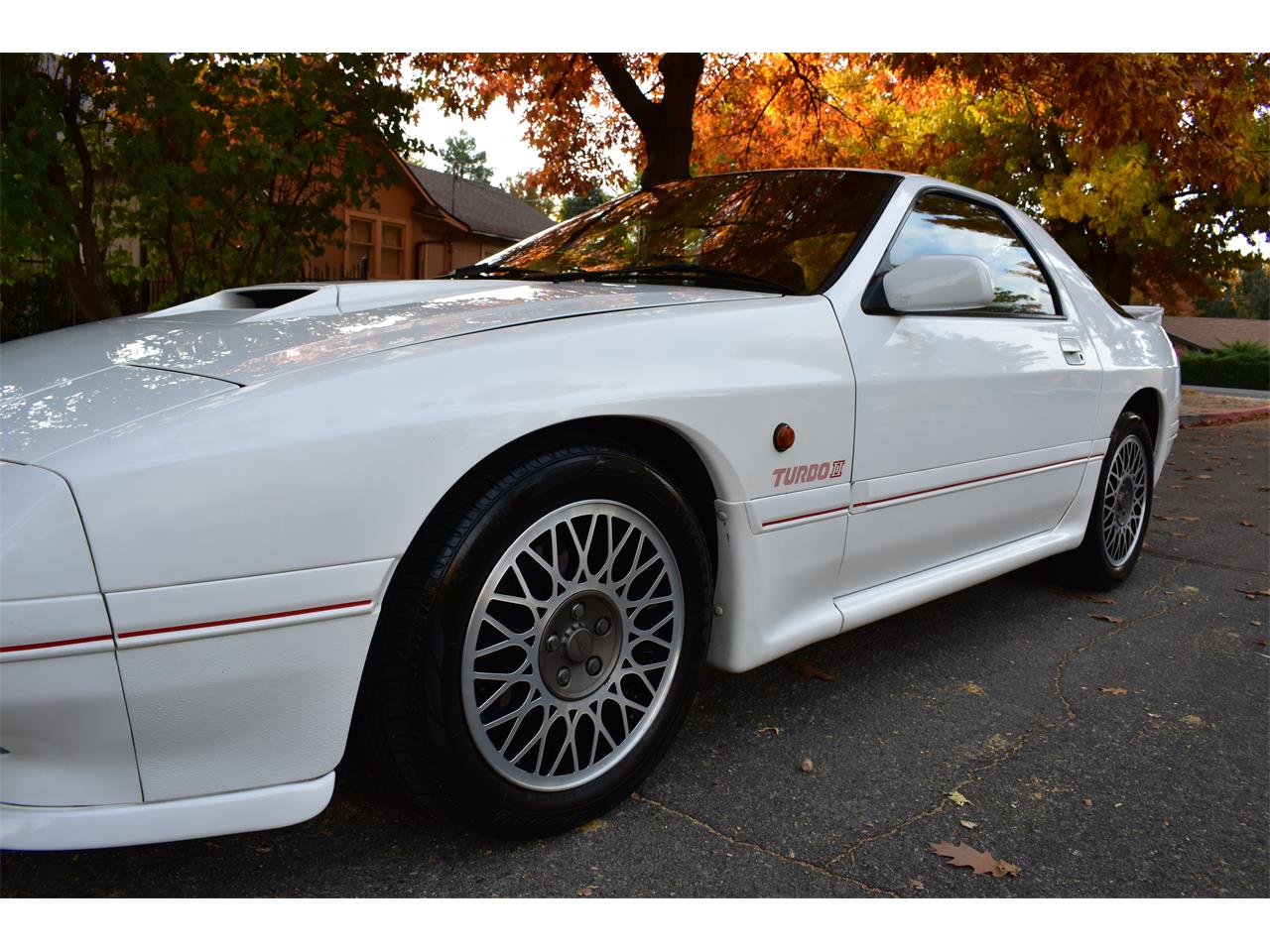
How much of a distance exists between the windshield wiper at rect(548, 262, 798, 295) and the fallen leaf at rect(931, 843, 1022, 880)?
A: 1409 mm

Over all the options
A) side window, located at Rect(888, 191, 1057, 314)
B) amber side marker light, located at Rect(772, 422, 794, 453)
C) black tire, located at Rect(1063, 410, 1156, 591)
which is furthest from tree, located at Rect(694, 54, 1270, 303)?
amber side marker light, located at Rect(772, 422, 794, 453)

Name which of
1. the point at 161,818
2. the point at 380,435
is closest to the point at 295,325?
the point at 380,435

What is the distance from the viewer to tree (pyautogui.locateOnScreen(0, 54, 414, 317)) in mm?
5123

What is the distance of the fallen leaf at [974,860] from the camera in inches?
83.8

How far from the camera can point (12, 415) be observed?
1.78 m

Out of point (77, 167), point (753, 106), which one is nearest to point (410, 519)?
point (77, 167)

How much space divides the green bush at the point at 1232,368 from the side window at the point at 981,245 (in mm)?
22635

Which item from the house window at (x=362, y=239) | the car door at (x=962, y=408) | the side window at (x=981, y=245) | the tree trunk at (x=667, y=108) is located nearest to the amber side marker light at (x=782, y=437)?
the car door at (x=962, y=408)

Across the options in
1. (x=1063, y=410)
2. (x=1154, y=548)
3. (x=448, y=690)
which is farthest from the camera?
(x=1154, y=548)

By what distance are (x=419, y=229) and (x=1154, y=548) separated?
73.0 ft

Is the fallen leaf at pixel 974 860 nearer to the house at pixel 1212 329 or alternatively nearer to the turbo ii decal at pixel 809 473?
the turbo ii decal at pixel 809 473

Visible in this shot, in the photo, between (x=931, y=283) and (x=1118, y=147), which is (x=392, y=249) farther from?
(x=931, y=283)

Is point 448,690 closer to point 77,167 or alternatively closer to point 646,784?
point 646,784

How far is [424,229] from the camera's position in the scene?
25172 mm
